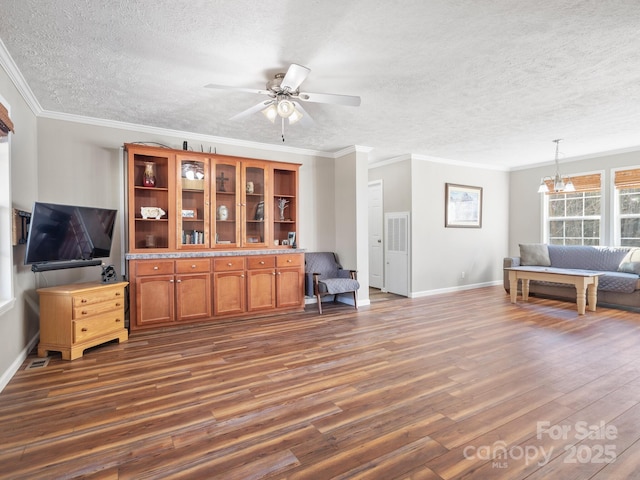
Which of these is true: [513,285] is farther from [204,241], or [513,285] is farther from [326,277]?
[204,241]

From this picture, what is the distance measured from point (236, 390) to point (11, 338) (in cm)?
200

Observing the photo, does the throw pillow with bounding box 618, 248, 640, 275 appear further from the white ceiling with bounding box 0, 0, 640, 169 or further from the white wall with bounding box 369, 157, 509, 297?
the white wall with bounding box 369, 157, 509, 297

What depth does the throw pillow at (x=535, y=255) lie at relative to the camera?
629 cm

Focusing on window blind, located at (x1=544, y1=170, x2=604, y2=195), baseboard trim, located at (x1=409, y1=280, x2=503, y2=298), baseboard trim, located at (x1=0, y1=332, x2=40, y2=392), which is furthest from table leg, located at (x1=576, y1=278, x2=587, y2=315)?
baseboard trim, located at (x1=0, y1=332, x2=40, y2=392)

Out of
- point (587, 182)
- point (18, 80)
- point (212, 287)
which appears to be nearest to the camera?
point (18, 80)

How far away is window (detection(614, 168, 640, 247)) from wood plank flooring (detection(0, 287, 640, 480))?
112 inches

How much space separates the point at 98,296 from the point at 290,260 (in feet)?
7.96

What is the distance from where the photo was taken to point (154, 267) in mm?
4043

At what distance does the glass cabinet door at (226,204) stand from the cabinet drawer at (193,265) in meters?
0.34

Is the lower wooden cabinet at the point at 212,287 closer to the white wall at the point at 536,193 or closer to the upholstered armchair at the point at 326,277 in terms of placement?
the upholstered armchair at the point at 326,277

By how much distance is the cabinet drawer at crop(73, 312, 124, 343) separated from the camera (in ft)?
10.4

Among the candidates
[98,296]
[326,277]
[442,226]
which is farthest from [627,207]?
[98,296]

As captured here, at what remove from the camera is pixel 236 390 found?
2521mm

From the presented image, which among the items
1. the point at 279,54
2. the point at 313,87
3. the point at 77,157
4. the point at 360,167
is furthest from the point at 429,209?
the point at 77,157
